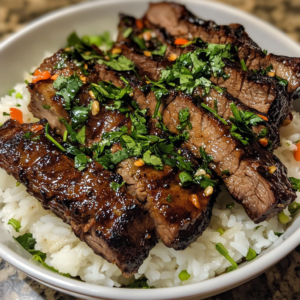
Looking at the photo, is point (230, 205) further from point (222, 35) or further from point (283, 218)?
point (222, 35)

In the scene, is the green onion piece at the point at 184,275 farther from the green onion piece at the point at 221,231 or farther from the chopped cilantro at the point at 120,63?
the chopped cilantro at the point at 120,63

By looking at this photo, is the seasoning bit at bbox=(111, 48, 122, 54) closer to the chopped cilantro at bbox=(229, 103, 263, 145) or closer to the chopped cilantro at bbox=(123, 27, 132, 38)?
the chopped cilantro at bbox=(123, 27, 132, 38)

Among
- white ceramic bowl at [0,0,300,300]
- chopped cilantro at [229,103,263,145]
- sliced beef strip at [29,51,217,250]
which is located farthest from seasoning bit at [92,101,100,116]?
white ceramic bowl at [0,0,300,300]

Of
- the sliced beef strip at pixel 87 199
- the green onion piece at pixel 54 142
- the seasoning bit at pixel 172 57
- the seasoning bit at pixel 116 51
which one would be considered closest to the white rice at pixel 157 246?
the sliced beef strip at pixel 87 199

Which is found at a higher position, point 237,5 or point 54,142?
point 237,5

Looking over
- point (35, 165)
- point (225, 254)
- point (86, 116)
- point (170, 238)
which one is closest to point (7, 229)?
point (35, 165)

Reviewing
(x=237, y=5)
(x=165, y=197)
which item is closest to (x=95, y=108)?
(x=165, y=197)

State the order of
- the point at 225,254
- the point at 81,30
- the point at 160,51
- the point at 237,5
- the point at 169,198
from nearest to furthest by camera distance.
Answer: the point at 169,198 → the point at 225,254 → the point at 160,51 → the point at 81,30 → the point at 237,5
